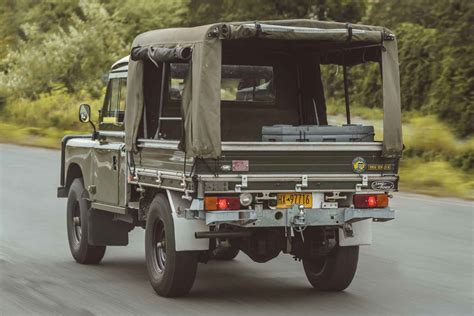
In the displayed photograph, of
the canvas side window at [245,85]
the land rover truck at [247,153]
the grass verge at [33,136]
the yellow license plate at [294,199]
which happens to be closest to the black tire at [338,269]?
the land rover truck at [247,153]

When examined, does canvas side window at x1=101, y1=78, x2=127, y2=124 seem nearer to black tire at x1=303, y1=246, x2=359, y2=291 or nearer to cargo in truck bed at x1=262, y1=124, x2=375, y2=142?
cargo in truck bed at x1=262, y1=124, x2=375, y2=142

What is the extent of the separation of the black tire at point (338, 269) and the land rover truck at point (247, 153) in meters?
0.01

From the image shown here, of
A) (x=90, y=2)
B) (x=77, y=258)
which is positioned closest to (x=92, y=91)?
(x=90, y=2)

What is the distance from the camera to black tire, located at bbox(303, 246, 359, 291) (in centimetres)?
999

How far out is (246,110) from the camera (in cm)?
1108

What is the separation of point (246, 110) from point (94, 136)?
6.21 ft

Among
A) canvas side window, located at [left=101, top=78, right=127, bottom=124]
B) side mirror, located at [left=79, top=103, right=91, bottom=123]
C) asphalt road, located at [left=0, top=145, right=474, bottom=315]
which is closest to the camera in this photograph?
asphalt road, located at [left=0, top=145, right=474, bottom=315]

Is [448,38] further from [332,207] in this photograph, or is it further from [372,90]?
[332,207]

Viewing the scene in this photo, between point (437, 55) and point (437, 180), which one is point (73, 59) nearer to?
point (437, 55)

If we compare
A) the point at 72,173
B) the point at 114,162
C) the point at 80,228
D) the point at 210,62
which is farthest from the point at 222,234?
the point at 72,173

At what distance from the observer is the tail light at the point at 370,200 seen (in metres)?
9.55

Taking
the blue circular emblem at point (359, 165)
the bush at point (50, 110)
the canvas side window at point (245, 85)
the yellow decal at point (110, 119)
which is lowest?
the blue circular emblem at point (359, 165)

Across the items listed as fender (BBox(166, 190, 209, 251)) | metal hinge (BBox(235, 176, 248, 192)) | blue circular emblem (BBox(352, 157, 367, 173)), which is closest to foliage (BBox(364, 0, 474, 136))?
blue circular emblem (BBox(352, 157, 367, 173))

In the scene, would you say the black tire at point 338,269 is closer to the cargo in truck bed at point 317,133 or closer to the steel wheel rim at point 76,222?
the cargo in truck bed at point 317,133
